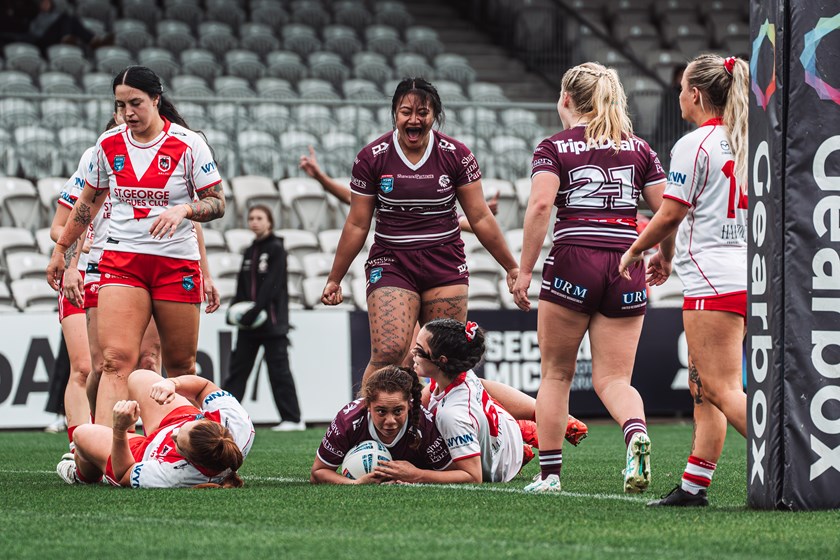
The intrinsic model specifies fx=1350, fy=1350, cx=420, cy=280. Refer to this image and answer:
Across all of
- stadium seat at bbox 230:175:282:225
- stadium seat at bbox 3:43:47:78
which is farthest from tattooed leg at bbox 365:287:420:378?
stadium seat at bbox 3:43:47:78

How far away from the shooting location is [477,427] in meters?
7.13

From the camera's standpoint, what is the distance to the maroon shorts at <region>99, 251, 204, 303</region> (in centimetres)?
711

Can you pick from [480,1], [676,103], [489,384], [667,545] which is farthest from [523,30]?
[667,545]

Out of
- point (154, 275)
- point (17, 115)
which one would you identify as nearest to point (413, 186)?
point (154, 275)

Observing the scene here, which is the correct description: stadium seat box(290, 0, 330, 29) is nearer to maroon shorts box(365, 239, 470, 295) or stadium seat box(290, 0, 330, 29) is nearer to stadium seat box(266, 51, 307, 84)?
stadium seat box(266, 51, 307, 84)

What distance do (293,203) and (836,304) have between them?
11.0 metres

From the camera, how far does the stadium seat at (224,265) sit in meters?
14.4

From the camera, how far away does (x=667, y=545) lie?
4.62 m

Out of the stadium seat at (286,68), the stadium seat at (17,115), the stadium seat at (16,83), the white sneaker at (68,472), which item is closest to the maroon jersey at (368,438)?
the white sneaker at (68,472)

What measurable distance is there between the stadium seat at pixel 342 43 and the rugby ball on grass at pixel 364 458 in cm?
1409

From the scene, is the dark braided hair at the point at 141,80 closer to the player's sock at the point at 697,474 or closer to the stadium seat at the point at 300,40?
the player's sock at the point at 697,474

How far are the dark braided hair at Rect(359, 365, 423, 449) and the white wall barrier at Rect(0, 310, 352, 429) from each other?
6.44 m

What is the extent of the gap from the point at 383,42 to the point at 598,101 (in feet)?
47.3

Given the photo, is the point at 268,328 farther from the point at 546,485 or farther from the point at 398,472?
the point at 546,485
